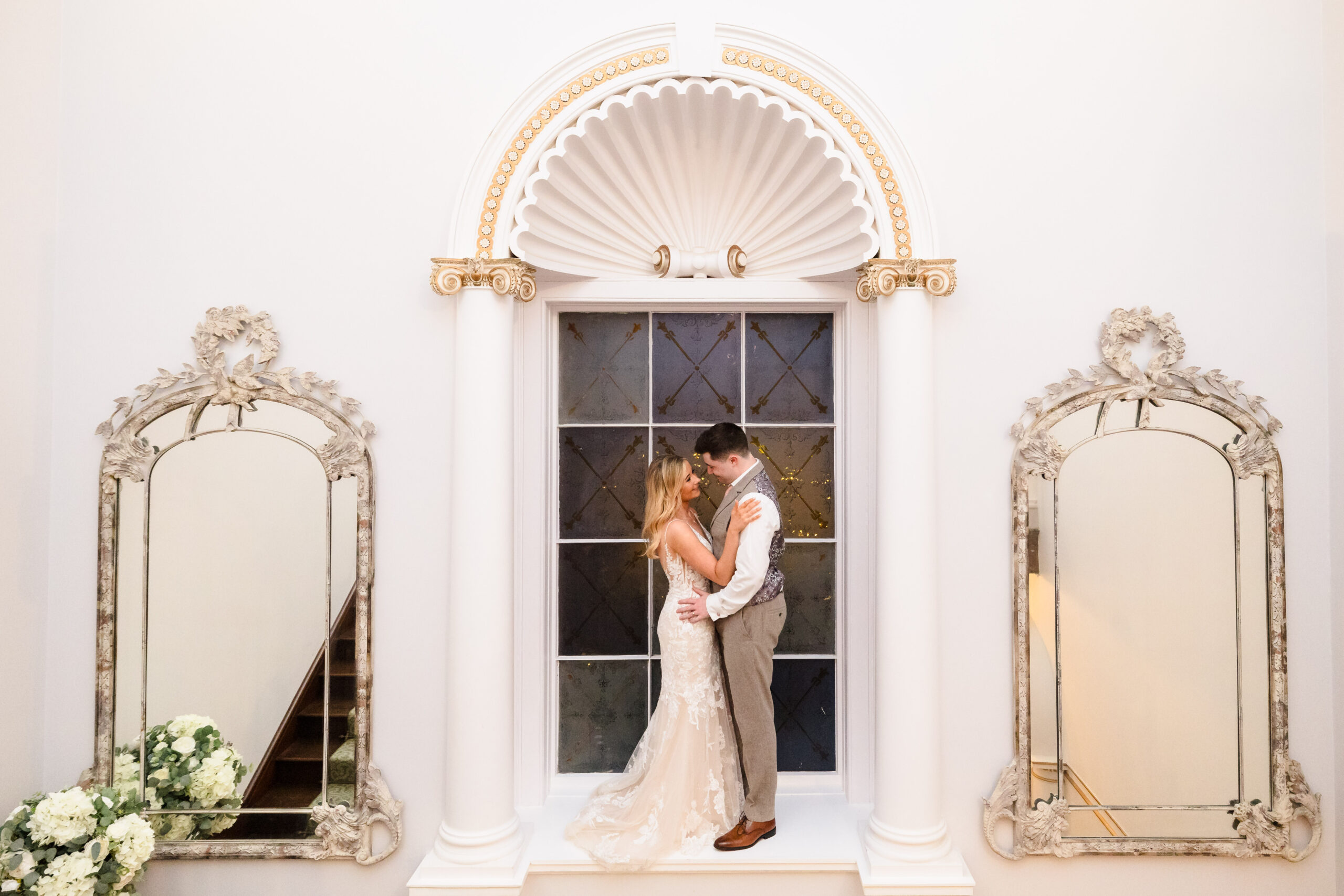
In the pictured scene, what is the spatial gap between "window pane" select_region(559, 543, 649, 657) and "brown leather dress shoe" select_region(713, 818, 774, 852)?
29.0 inches

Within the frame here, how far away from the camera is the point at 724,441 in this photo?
9.00ft

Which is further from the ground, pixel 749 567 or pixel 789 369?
pixel 789 369

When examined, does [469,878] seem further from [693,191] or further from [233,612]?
[693,191]

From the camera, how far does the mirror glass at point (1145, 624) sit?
2.71 metres

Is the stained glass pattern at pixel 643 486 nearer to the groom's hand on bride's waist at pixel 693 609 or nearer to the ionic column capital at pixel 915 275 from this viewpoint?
the groom's hand on bride's waist at pixel 693 609

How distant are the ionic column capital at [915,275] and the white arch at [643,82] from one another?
0.07 meters

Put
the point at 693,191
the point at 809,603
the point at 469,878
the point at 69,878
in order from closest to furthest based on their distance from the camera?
the point at 69,878 < the point at 469,878 < the point at 693,191 < the point at 809,603

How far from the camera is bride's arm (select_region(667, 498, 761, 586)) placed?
267 cm

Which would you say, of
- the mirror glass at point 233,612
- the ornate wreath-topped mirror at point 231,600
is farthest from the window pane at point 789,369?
the mirror glass at point 233,612

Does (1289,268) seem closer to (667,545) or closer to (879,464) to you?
(879,464)

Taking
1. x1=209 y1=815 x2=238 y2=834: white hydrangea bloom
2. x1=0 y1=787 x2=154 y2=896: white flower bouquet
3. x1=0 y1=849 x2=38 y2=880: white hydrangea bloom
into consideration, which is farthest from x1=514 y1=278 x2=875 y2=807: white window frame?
x1=0 y1=849 x2=38 y2=880: white hydrangea bloom

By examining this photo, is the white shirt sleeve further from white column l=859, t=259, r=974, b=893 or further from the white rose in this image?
the white rose

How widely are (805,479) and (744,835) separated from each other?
1.31m

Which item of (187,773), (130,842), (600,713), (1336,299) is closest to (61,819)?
(130,842)
